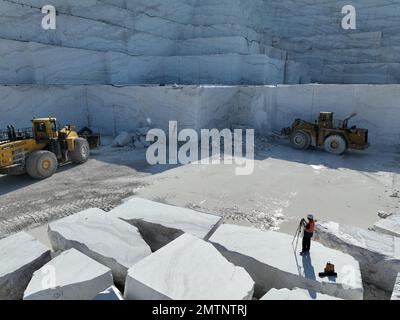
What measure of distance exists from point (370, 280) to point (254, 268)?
1.88 meters

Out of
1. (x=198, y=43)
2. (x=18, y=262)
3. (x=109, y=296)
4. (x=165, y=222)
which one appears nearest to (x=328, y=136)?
(x=165, y=222)

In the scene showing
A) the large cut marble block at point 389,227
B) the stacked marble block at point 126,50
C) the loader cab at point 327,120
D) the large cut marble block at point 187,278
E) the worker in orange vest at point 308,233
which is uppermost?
the stacked marble block at point 126,50

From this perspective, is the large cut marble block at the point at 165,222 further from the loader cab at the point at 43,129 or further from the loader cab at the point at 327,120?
the loader cab at the point at 327,120

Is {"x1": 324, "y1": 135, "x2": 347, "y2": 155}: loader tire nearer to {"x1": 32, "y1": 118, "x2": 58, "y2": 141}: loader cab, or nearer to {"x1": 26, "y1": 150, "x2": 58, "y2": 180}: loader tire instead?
{"x1": 26, "y1": 150, "x2": 58, "y2": 180}: loader tire

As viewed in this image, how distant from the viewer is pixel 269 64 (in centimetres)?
1897

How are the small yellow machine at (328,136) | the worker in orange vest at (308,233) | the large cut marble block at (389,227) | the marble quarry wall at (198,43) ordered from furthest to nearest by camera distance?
the marble quarry wall at (198,43), the small yellow machine at (328,136), the large cut marble block at (389,227), the worker in orange vest at (308,233)

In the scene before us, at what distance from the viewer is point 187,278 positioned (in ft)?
12.2

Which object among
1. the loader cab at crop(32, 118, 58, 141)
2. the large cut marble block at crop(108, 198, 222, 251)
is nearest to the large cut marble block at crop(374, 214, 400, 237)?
the large cut marble block at crop(108, 198, 222, 251)

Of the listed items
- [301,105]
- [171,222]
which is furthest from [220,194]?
[301,105]

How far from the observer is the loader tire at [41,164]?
858 centimetres

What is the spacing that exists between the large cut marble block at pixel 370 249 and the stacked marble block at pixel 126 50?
1459cm

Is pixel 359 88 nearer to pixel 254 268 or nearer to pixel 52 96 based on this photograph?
pixel 254 268

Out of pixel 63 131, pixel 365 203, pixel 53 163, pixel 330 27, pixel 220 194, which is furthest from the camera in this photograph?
pixel 330 27

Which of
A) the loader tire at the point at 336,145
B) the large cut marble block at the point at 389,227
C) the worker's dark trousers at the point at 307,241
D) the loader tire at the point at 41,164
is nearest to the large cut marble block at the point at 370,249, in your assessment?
the large cut marble block at the point at 389,227
